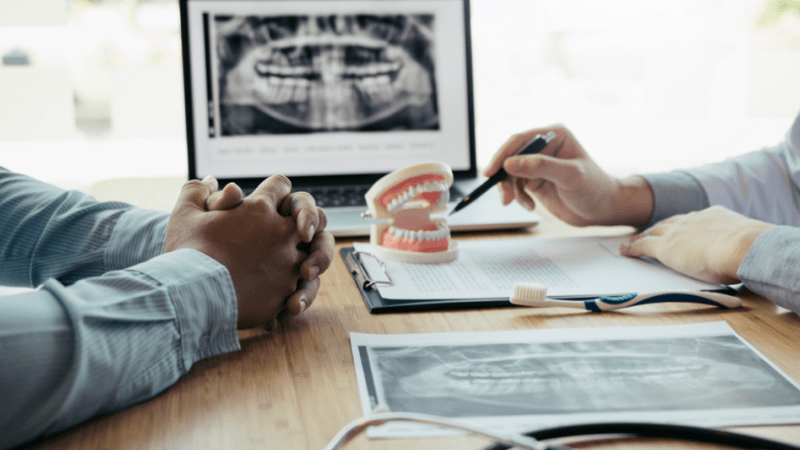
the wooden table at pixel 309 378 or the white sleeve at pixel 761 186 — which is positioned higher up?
the white sleeve at pixel 761 186

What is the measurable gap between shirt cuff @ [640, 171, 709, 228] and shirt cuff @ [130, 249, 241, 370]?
71cm

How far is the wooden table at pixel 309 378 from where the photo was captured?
43 cm

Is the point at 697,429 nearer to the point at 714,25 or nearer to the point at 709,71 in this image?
the point at 709,71

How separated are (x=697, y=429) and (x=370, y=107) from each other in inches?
39.2

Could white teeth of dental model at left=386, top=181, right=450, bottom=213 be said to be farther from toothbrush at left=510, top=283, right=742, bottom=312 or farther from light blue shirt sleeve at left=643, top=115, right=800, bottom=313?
light blue shirt sleeve at left=643, top=115, right=800, bottom=313

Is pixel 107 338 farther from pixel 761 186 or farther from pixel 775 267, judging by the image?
pixel 761 186

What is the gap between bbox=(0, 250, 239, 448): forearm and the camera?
43cm

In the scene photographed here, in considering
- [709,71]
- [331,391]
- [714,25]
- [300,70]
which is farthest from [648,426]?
[714,25]

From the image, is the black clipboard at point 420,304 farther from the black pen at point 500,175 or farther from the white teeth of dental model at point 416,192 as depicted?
the black pen at point 500,175

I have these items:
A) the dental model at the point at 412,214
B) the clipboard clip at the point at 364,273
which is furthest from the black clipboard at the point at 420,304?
the dental model at the point at 412,214

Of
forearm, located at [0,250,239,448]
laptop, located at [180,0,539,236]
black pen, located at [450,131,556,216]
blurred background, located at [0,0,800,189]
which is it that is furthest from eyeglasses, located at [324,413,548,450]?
blurred background, located at [0,0,800,189]

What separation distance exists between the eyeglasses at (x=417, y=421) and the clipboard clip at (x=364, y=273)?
0.30 m

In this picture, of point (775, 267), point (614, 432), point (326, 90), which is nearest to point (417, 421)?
point (614, 432)

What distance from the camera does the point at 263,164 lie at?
1.25 metres
